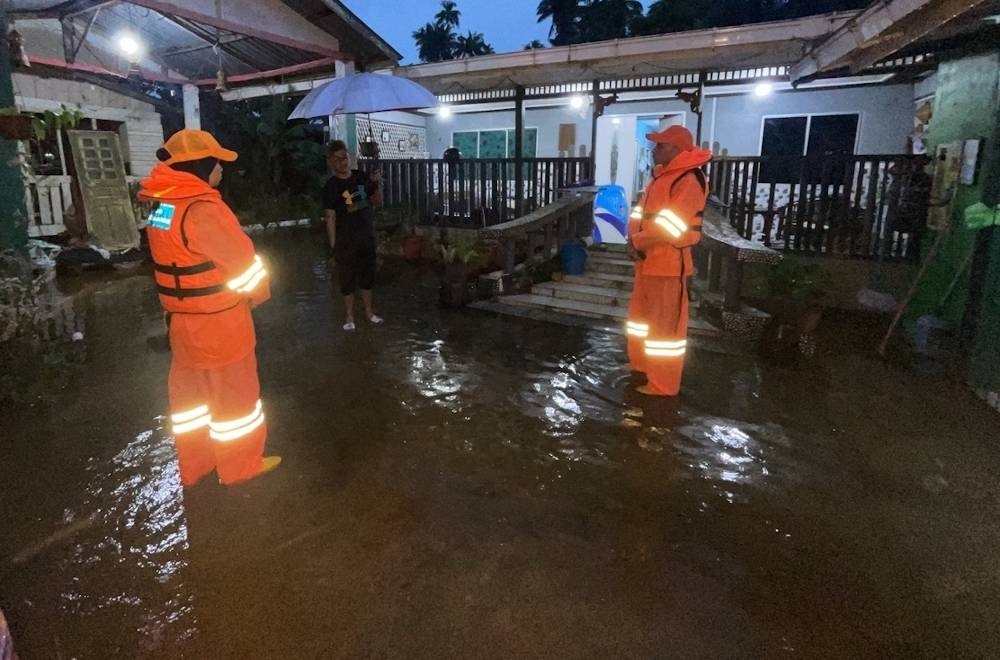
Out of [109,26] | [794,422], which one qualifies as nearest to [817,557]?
[794,422]

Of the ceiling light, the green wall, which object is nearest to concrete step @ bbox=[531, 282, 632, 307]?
the green wall

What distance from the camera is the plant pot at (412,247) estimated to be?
10.1 metres

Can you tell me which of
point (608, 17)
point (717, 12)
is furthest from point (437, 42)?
point (717, 12)

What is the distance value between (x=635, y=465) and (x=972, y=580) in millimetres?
1629

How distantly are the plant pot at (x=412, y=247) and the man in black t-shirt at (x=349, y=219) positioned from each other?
12.3 feet

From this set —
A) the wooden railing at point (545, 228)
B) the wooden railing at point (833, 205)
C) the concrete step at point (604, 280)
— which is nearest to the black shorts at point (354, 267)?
the wooden railing at point (545, 228)

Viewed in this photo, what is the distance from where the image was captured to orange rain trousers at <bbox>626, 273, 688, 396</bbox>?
4391 mm

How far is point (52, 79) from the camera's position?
→ 32.3ft

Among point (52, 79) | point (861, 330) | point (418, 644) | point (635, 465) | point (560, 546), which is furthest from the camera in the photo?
point (52, 79)

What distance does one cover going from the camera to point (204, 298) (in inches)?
115

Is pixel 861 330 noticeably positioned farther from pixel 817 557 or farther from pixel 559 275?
pixel 817 557

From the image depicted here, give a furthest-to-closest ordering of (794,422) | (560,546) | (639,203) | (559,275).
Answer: (559,275) < (639,203) < (794,422) < (560,546)

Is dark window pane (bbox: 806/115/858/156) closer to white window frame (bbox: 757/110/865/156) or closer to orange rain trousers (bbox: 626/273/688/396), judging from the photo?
white window frame (bbox: 757/110/865/156)

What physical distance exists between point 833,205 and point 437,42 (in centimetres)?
4455
